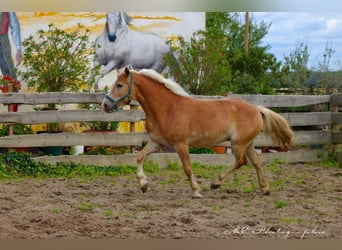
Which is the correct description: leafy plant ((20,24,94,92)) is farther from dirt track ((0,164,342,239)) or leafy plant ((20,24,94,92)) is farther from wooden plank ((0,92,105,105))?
dirt track ((0,164,342,239))

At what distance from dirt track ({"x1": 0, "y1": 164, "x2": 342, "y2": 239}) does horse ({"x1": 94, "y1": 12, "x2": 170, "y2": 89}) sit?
3.48 meters

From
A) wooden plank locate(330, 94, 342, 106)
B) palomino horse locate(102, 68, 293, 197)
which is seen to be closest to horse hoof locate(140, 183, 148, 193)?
palomino horse locate(102, 68, 293, 197)

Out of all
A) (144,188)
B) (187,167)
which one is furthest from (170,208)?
(144,188)

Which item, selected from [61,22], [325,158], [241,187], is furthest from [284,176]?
[61,22]

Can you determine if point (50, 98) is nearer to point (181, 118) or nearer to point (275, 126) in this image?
point (181, 118)

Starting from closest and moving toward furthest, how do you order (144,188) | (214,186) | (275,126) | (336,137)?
(144,188) → (214,186) → (275,126) → (336,137)

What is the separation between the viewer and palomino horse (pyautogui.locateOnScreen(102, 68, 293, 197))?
20.3ft

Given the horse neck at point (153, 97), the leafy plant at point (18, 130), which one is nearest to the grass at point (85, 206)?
the horse neck at point (153, 97)

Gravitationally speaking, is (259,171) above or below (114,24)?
below

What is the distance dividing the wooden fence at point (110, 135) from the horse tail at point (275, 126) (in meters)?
1.88

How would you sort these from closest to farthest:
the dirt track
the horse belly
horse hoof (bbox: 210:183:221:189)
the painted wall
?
the dirt track
the horse belly
horse hoof (bbox: 210:183:221:189)
the painted wall

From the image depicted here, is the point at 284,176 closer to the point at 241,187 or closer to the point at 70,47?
the point at 241,187

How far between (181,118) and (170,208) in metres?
1.09

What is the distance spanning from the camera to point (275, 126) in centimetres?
675
